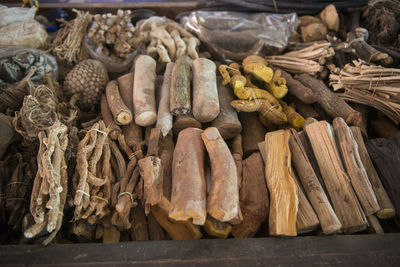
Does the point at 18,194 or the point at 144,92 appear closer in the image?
the point at 18,194

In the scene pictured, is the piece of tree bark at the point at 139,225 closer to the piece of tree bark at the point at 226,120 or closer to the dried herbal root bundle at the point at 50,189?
the dried herbal root bundle at the point at 50,189

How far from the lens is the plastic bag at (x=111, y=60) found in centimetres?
339

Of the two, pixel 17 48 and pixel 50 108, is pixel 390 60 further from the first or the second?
pixel 17 48

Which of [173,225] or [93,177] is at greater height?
[93,177]

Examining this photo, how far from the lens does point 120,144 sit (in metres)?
2.47

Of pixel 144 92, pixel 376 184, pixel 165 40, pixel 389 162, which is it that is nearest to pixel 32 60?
pixel 144 92

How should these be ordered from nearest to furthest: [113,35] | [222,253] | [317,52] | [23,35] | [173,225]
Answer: [222,253] < [173,225] < [317,52] < [23,35] < [113,35]

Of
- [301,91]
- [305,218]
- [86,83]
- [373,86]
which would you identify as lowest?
[305,218]

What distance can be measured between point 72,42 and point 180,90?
1969 mm

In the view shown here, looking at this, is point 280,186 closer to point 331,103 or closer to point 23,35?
point 331,103

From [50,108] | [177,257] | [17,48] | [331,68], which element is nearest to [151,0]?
[17,48]

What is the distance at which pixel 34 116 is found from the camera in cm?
238

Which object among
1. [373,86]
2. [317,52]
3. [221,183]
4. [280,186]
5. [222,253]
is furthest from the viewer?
[317,52]

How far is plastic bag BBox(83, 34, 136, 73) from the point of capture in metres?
3.39
